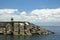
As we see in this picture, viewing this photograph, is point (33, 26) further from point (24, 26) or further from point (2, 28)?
point (2, 28)

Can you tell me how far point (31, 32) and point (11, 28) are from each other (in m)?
9.07

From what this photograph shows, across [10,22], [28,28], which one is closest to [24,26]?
[28,28]

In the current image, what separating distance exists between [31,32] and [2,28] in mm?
13167

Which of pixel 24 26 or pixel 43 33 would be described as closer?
pixel 24 26

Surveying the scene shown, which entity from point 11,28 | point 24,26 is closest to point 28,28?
point 24,26

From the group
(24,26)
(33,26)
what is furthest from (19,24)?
(33,26)

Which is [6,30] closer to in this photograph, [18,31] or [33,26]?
[18,31]

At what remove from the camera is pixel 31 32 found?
93.7m

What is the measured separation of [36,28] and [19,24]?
31.9ft

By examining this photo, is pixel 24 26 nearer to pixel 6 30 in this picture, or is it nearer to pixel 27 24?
pixel 27 24

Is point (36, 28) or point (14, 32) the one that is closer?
point (14, 32)

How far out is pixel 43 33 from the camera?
99.1m

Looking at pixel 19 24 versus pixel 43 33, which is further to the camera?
pixel 43 33

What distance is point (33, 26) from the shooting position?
96688 millimetres
